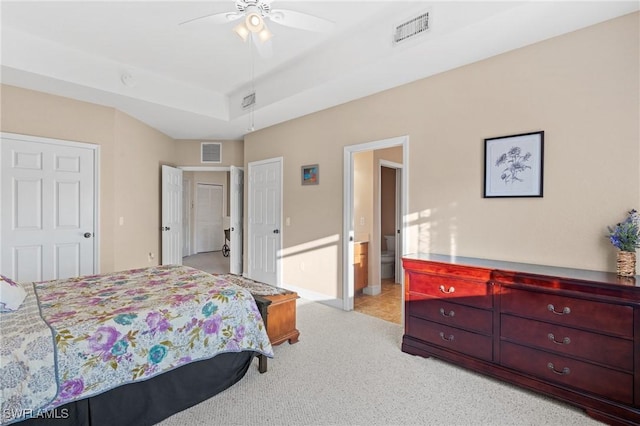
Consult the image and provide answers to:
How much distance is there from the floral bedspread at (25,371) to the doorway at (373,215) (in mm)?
2611

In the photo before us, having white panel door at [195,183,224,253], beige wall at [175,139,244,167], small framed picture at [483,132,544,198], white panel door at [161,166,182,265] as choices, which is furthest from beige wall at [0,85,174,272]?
small framed picture at [483,132,544,198]

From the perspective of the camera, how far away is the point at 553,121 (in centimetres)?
246

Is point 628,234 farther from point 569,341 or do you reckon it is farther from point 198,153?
point 198,153

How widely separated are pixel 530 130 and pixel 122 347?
320cm

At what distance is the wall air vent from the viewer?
4317 mm

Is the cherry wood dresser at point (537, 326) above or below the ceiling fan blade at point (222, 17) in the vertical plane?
below

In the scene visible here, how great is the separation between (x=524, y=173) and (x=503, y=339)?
1.31m

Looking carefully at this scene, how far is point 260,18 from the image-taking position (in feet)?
7.02

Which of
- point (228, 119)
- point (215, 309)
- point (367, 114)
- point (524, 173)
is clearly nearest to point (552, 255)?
point (524, 173)

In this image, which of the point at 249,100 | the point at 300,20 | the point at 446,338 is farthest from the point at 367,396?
the point at 249,100

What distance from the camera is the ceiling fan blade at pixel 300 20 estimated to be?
7.06 ft

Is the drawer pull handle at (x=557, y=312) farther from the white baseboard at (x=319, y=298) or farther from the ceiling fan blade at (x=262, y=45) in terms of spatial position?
the ceiling fan blade at (x=262, y=45)

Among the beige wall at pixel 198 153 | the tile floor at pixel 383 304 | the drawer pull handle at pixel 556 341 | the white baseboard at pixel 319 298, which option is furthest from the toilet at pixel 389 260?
the drawer pull handle at pixel 556 341

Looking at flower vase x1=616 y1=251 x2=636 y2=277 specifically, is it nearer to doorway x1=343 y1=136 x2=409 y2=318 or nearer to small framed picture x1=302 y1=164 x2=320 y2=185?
doorway x1=343 y1=136 x2=409 y2=318
